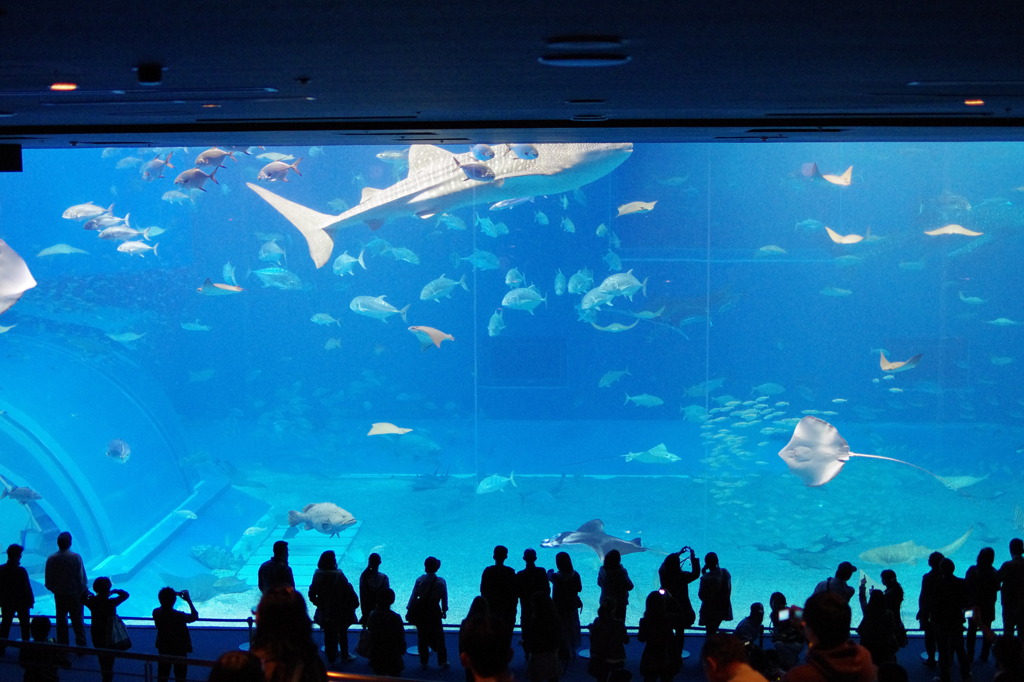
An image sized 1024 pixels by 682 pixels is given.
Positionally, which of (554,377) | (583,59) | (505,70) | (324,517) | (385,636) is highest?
(554,377)

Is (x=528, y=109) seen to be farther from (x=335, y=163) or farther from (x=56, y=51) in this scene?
(x=335, y=163)

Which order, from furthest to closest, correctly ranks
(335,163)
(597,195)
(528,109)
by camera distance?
(335,163) → (597,195) → (528,109)

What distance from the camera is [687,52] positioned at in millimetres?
3043

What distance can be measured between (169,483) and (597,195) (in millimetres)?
15865

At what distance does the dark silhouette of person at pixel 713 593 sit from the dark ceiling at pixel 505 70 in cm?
312

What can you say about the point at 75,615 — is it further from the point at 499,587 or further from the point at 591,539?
the point at 591,539

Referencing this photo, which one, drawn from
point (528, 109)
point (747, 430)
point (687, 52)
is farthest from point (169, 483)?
point (687, 52)

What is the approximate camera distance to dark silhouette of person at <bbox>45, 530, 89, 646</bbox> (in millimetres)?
5777

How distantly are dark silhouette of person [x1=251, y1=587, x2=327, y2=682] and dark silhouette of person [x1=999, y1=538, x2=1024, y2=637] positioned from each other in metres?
5.07

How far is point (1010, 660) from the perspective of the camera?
2904 millimetres

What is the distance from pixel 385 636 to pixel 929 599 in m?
3.72

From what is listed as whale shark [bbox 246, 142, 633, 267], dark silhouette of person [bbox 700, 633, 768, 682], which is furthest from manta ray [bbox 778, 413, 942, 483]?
dark silhouette of person [bbox 700, 633, 768, 682]

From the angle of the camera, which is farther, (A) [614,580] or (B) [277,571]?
(A) [614,580]

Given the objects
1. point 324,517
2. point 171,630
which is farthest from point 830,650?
point 324,517
